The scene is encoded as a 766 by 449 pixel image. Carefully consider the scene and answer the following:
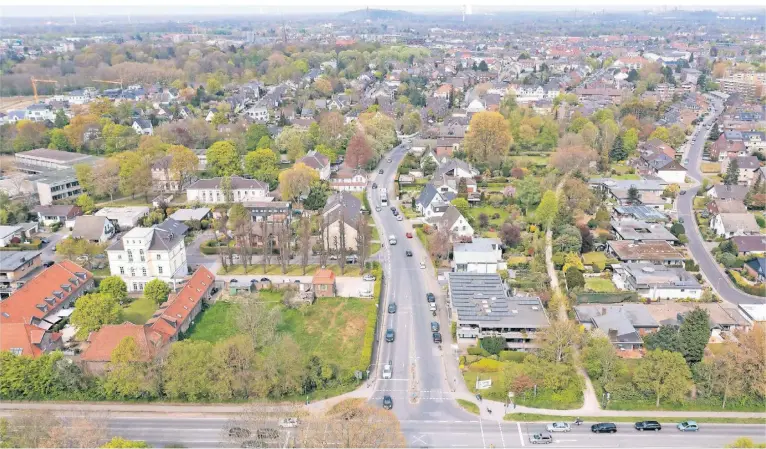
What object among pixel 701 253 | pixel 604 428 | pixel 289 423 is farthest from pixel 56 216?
pixel 701 253

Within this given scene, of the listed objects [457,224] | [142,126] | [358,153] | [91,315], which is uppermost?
[142,126]

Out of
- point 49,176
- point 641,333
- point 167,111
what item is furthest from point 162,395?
point 167,111

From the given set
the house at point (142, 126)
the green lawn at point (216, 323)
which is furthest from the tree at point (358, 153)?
the house at point (142, 126)

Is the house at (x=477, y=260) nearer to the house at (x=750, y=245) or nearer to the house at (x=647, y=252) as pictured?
the house at (x=647, y=252)

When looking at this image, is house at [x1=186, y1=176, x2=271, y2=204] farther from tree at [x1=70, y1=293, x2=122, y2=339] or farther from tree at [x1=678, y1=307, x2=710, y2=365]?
tree at [x1=678, y1=307, x2=710, y2=365]

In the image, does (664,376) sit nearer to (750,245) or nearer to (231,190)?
(750,245)

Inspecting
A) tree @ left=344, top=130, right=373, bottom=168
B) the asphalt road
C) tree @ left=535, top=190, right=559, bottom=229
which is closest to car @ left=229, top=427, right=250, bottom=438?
the asphalt road
